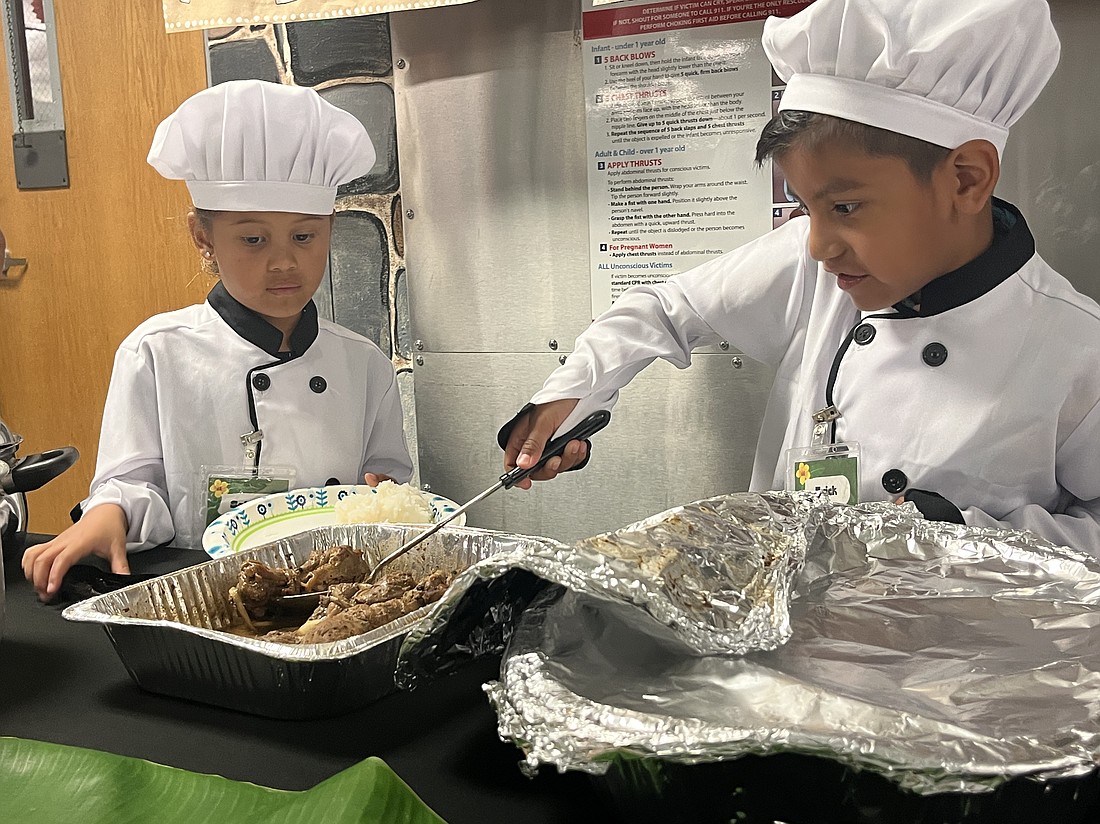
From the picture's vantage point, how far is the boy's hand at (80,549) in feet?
2.92

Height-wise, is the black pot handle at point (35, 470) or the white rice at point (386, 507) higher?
the black pot handle at point (35, 470)

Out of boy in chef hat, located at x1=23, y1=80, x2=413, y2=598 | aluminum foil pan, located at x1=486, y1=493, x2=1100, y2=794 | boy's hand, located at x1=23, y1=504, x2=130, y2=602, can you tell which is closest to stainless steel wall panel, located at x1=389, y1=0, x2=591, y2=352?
boy in chef hat, located at x1=23, y1=80, x2=413, y2=598

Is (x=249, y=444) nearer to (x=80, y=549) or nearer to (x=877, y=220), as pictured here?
(x=80, y=549)

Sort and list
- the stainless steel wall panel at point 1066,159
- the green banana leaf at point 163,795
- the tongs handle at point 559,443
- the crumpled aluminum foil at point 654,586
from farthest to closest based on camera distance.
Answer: the stainless steel wall panel at point 1066,159 → the tongs handle at point 559,443 → the crumpled aluminum foil at point 654,586 → the green banana leaf at point 163,795

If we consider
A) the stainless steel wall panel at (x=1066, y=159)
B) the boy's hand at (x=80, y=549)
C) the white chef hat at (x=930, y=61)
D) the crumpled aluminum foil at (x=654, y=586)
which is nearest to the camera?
the crumpled aluminum foil at (x=654, y=586)

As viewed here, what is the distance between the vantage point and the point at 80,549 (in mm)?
987

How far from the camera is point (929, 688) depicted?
1.76 ft

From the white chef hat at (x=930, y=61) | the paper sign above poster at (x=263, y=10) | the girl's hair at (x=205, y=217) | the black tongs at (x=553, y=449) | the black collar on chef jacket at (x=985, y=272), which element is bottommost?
the black tongs at (x=553, y=449)

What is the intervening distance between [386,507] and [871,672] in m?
0.65

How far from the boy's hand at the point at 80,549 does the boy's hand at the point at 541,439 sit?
457mm

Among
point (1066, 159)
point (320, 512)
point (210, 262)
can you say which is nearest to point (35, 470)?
point (320, 512)

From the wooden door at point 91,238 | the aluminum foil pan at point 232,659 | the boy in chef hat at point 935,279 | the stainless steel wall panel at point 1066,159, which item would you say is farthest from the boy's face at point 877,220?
the wooden door at point 91,238

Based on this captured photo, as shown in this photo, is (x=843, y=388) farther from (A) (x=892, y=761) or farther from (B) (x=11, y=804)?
(B) (x=11, y=804)

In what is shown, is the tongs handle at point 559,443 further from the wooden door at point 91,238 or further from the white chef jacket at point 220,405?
the wooden door at point 91,238
